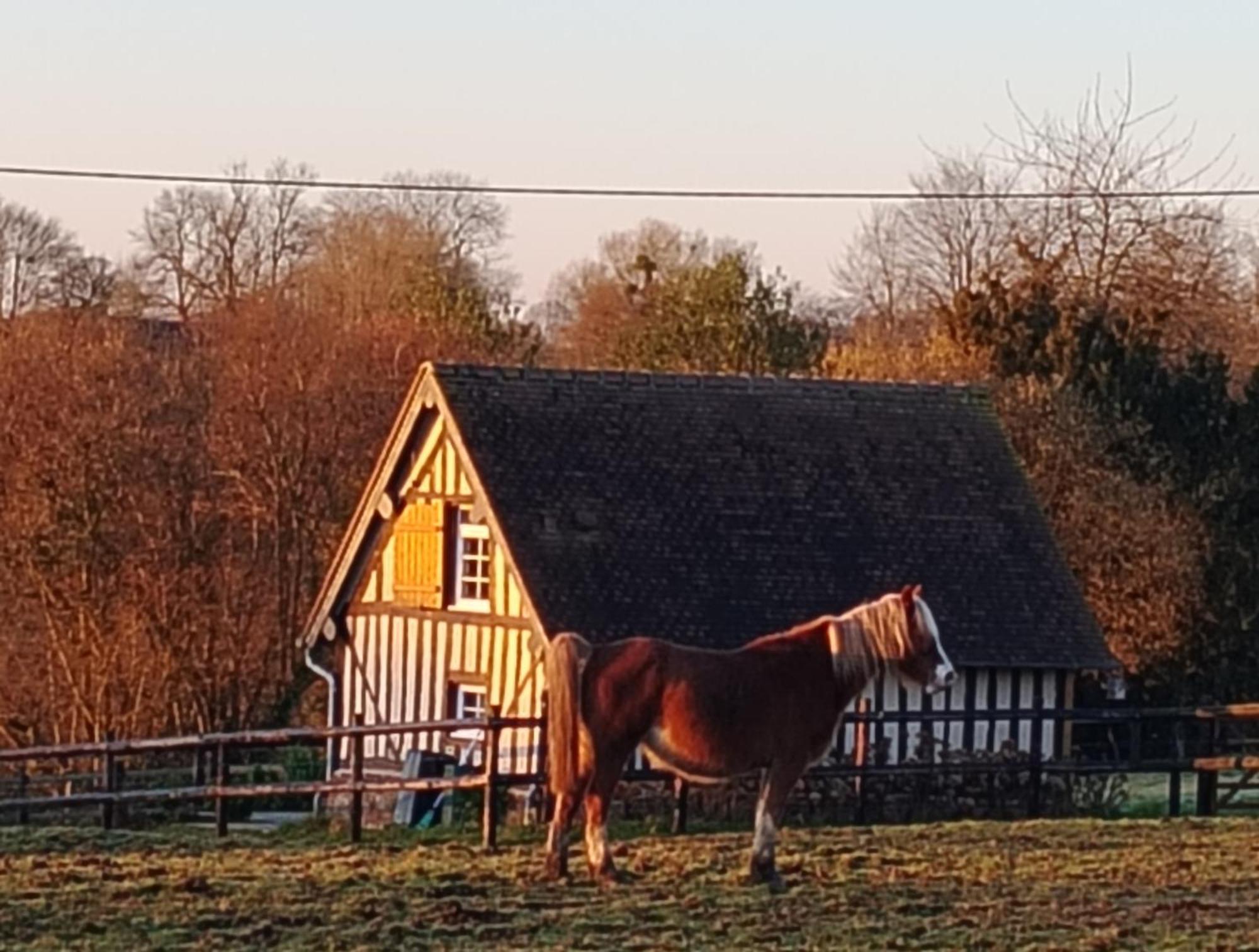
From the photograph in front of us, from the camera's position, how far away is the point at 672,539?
921 inches

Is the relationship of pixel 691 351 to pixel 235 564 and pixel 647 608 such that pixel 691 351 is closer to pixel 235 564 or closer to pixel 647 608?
pixel 235 564

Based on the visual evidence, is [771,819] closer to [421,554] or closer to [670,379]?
[421,554]

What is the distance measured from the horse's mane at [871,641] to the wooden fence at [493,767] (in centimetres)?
317

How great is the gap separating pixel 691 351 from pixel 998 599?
1706 centimetres

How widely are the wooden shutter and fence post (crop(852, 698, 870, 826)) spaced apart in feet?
16.5

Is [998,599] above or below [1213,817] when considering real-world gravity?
above

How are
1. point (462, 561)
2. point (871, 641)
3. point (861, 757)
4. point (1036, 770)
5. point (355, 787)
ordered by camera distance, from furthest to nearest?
point (462, 561)
point (861, 757)
point (1036, 770)
point (355, 787)
point (871, 641)

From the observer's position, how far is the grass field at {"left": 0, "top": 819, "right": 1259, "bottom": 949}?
10430 mm

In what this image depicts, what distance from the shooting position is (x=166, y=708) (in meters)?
29.2

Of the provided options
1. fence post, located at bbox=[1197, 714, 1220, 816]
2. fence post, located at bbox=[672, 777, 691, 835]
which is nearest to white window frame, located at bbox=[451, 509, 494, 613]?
fence post, located at bbox=[672, 777, 691, 835]

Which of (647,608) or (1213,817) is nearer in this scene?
(1213,817)

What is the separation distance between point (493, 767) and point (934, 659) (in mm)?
3860

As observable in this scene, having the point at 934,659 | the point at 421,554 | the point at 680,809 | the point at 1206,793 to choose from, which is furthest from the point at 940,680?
the point at 421,554

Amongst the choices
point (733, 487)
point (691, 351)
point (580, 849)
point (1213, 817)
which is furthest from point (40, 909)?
point (691, 351)
